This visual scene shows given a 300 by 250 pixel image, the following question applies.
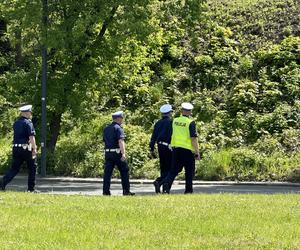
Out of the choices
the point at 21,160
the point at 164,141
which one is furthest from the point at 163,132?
the point at 21,160

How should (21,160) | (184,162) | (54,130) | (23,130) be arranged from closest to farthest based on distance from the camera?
(184,162) → (23,130) → (21,160) → (54,130)

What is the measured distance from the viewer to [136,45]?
20672mm

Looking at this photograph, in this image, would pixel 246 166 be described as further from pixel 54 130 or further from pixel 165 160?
pixel 54 130

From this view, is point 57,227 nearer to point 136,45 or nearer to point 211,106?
point 136,45

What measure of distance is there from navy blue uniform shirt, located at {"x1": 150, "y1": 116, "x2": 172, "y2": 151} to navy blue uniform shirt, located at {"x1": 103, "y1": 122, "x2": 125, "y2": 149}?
0.98 metres

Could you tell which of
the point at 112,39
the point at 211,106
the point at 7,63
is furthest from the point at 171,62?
the point at 112,39

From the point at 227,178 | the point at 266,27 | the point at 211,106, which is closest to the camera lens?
the point at 227,178

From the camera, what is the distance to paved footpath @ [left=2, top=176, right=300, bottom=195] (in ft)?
54.0

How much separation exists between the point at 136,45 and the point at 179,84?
635 cm

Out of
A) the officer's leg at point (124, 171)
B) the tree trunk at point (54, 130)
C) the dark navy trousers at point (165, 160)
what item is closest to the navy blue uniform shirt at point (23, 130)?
the officer's leg at point (124, 171)

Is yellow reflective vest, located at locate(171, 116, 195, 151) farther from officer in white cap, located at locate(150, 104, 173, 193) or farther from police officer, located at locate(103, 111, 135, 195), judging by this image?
police officer, located at locate(103, 111, 135, 195)

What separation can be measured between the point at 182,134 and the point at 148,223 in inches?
178

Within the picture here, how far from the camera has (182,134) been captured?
12805 mm

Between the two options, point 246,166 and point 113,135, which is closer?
point 113,135
